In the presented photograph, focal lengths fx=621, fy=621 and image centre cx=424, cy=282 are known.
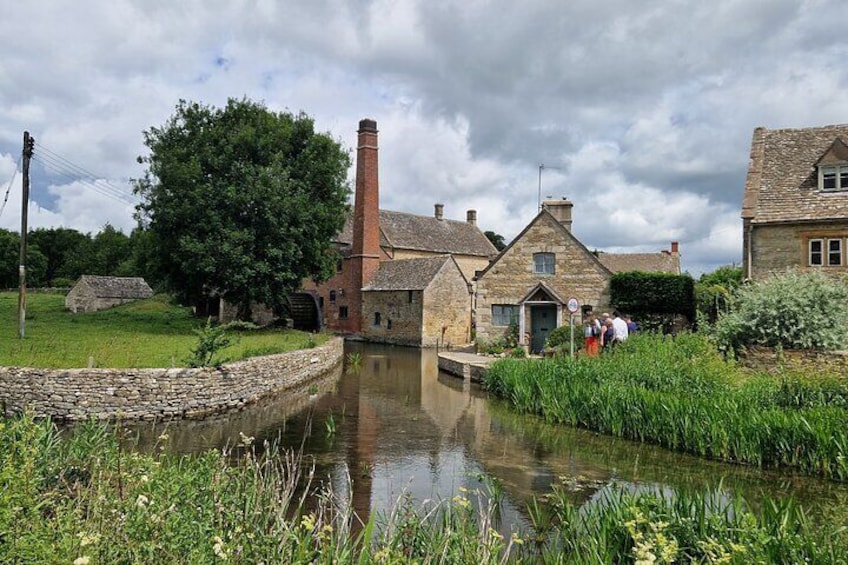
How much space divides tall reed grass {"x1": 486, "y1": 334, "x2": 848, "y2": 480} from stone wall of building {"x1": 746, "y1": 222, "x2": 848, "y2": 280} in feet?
28.0

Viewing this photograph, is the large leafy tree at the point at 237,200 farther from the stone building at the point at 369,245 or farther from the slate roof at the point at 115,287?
the slate roof at the point at 115,287

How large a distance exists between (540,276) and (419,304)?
37.0 ft

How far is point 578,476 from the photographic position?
9.76 m

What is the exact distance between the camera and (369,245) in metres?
42.3

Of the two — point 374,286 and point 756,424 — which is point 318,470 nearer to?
point 756,424

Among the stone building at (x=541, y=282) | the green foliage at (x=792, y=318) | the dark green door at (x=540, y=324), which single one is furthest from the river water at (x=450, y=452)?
the stone building at (x=541, y=282)

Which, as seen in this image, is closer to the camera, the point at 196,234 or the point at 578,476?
the point at 578,476

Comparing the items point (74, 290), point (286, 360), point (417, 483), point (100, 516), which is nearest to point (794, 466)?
point (417, 483)

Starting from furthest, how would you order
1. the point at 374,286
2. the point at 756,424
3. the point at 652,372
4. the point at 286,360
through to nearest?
the point at 374,286
the point at 286,360
the point at 652,372
the point at 756,424

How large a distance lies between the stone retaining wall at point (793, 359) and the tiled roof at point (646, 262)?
39.5 meters

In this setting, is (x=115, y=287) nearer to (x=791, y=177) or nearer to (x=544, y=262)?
(x=544, y=262)

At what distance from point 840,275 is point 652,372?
41.5ft

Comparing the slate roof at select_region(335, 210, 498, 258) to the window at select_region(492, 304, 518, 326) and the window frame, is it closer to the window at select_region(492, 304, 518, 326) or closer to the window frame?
the window at select_region(492, 304, 518, 326)

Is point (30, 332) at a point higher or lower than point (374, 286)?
lower
